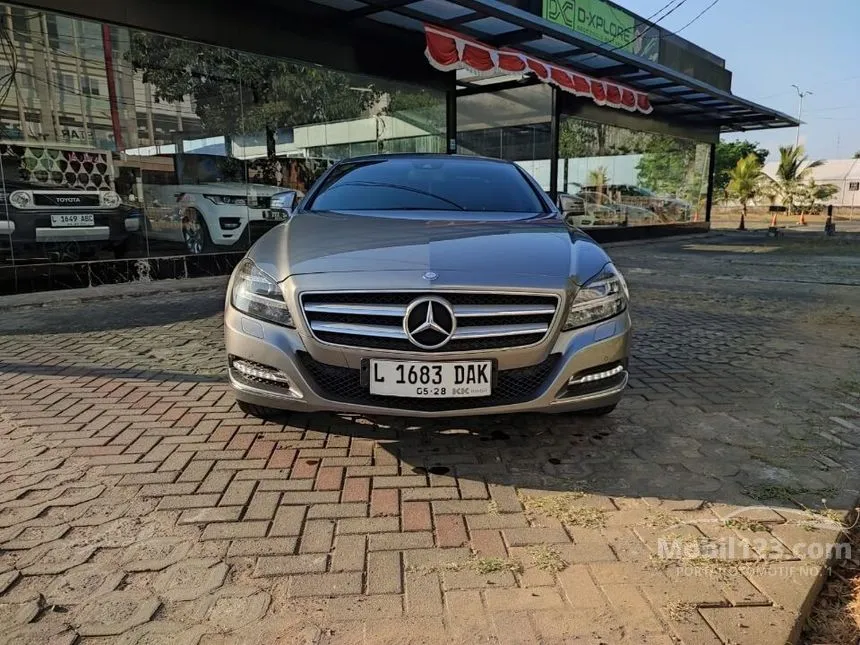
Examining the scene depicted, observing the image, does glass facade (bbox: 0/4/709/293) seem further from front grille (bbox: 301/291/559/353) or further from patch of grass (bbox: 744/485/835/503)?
patch of grass (bbox: 744/485/835/503)

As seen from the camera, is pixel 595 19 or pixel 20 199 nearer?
pixel 20 199

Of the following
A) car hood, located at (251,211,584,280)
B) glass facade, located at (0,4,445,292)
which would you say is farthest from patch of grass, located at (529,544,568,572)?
glass facade, located at (0,4,445,292)

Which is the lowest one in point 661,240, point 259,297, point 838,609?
point 838,609

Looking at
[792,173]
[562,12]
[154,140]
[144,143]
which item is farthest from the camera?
[792,173]

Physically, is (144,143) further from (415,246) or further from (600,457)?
(600,457)

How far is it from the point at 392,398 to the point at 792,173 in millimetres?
38494

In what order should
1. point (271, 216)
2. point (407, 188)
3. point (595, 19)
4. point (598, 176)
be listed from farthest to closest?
point (598, 176)
point (595, 19)
point (271, 216)
point (407, 188)

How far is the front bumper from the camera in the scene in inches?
104

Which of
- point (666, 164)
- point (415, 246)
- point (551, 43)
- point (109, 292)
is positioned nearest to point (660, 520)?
point (415, 246)

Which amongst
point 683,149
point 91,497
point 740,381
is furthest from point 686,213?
point 91,497

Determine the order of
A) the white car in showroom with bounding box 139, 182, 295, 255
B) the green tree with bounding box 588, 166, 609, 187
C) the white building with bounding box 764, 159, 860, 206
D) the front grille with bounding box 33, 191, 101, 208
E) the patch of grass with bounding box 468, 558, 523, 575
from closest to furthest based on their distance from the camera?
the patch of grass with bounding box 468, 558, 523, 575 < the front grille with bounding box 33, 191, 101, 208 < the white car in showroom with bounding box 139, 182, 295, 255 < the green tree with bounding box 588, 166, 609, 187 < the white building with bounding box 764, 159, 860, 206

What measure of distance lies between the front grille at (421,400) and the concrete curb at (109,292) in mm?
5910

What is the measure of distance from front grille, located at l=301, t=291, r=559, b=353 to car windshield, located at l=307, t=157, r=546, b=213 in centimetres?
128

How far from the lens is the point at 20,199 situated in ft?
24.0
